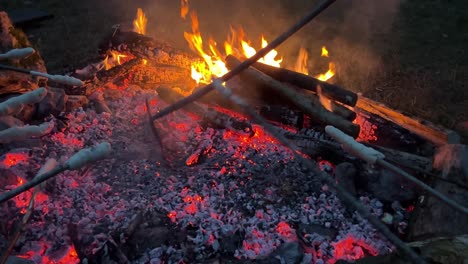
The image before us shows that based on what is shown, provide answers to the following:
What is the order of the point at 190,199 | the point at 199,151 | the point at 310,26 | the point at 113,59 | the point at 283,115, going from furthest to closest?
1. the point at 310,26
2. the point at 113,59
3. the point at 283,115
4. the point at 199,151
5. the point at 190,199

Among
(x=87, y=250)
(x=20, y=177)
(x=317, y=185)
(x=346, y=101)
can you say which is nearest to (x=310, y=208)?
(x=317, y=185)

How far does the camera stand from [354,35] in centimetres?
979

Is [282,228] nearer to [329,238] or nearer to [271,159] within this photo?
[329,238]

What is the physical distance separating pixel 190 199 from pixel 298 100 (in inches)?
80.2

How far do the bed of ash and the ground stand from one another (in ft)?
10.5

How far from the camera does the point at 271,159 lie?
4.84m

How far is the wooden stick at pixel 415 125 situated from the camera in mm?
5109

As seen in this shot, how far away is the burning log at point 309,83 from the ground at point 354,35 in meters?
2.23

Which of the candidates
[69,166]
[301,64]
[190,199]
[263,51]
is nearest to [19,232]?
[69,166]

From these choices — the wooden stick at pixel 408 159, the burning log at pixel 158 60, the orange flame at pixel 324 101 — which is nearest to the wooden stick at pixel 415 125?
the wooden stick at pixel 408 159

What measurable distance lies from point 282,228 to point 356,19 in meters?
8.30

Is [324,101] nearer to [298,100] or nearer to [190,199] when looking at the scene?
[298,100]

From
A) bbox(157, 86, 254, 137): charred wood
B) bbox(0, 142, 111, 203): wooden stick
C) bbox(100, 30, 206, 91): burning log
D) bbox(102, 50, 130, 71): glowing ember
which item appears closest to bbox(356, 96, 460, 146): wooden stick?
bbox(157, 86, 254, 137): charred wood

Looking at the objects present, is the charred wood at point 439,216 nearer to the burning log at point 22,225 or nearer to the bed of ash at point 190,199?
the bed of ash at point 190,199
